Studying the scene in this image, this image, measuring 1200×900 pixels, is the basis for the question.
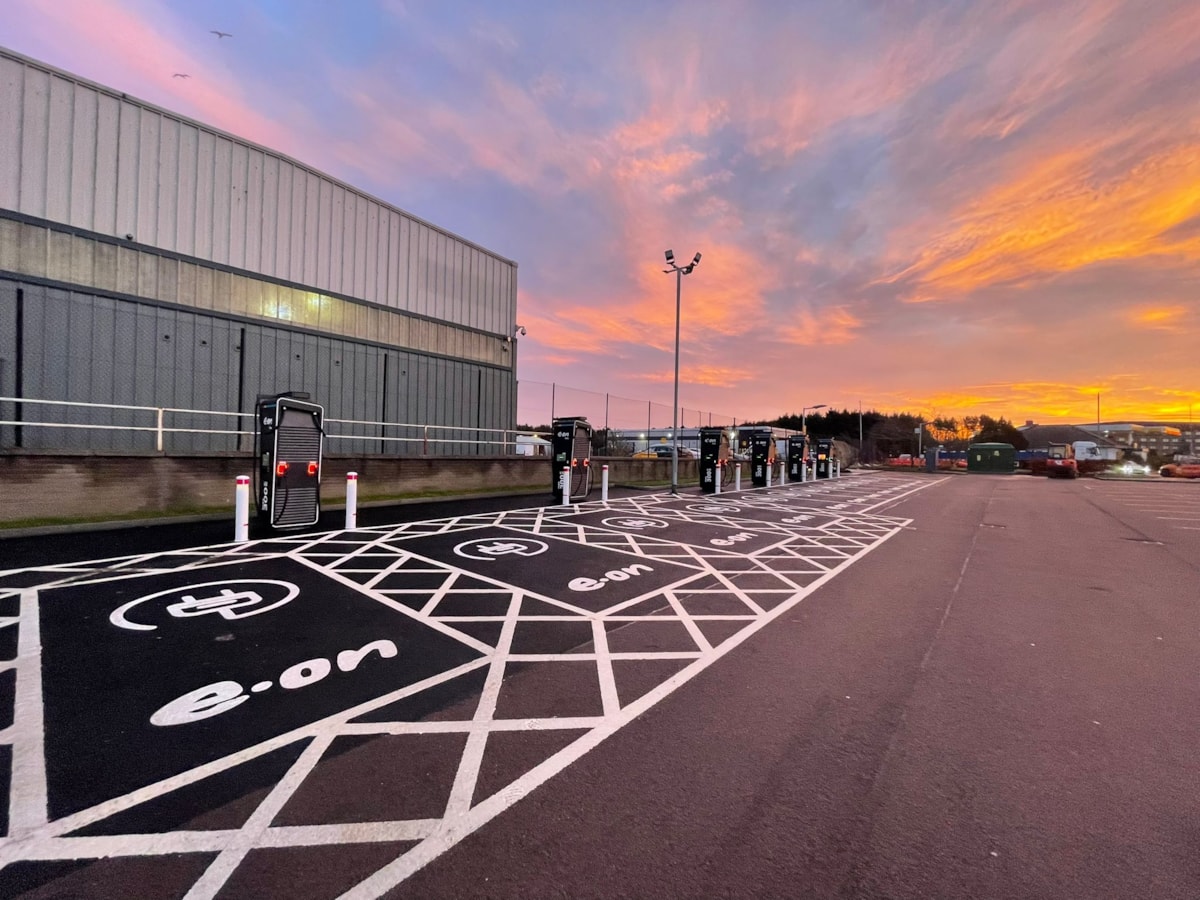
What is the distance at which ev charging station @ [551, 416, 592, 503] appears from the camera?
1552 centimetres

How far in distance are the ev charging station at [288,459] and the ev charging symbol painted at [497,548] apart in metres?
3.15

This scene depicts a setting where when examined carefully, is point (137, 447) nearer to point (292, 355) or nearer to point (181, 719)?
point (292, 355)

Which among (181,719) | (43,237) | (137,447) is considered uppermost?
(43,237)

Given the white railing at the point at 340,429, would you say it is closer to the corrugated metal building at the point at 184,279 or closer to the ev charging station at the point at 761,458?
the corrugated metal building at the point at 184,279

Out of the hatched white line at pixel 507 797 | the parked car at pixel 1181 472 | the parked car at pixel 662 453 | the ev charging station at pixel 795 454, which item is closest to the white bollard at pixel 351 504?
the hatched white line at pixel 507 797

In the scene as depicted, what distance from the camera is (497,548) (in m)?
8.40

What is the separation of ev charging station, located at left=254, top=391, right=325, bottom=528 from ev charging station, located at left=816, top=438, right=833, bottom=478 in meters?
32.7

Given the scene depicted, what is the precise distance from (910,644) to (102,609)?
7.27m

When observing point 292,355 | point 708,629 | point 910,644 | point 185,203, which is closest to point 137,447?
point 292,355

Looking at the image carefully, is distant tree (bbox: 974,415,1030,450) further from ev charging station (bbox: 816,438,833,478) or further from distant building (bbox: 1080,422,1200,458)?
ev charging station (bbox: 816,438,833,478)

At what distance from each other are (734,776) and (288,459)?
29.6ft

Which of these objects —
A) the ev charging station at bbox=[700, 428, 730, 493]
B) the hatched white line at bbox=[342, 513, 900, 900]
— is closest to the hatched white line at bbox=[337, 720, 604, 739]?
the hatched white line at bbox=[342, 513, 900, 900]

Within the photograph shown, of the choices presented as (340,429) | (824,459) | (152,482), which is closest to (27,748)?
(152,482)

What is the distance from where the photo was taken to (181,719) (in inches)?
124
